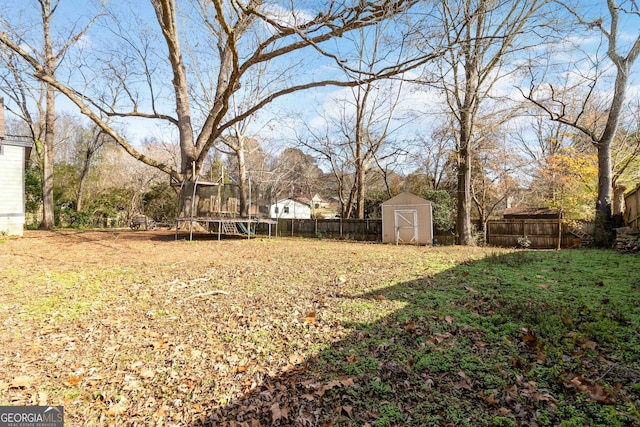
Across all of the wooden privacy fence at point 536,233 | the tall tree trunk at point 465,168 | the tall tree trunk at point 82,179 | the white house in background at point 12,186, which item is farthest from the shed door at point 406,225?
the tall tree trunk at point 82,179

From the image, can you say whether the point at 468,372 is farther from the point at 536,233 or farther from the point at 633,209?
the point at 536,233

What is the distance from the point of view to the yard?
6.97 feet

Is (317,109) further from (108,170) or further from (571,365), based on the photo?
(571,365)

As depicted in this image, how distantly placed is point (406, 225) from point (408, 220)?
0.76ft

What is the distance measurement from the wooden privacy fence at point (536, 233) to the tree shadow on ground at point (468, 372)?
31.2 feet

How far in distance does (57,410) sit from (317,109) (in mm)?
19127

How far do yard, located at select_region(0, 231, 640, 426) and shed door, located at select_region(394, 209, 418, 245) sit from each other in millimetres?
8358

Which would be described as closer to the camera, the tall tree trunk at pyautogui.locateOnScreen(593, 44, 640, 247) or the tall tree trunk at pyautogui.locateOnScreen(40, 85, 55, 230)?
the tall tree trunk at pyautogui.locateOnScreen(593, 44, 640, 247)

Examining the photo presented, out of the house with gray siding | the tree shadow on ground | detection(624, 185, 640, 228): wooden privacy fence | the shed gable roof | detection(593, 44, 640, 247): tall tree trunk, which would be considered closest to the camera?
the tree shadow on ground

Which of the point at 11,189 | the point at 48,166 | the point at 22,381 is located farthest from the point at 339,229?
the point at 22,381

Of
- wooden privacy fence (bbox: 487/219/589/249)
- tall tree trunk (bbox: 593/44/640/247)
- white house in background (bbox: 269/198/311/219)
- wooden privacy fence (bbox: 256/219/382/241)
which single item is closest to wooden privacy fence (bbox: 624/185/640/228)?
tall tree trunk (bbox: 593/44/640/247)

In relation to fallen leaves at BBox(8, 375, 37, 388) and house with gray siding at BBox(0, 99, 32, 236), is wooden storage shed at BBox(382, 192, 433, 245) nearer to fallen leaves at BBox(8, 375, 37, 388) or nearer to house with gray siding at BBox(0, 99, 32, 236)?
fallen leaves at BBox(8, 375, 37, 388)

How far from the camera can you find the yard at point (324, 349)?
6.97ft

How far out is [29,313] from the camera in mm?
3447
